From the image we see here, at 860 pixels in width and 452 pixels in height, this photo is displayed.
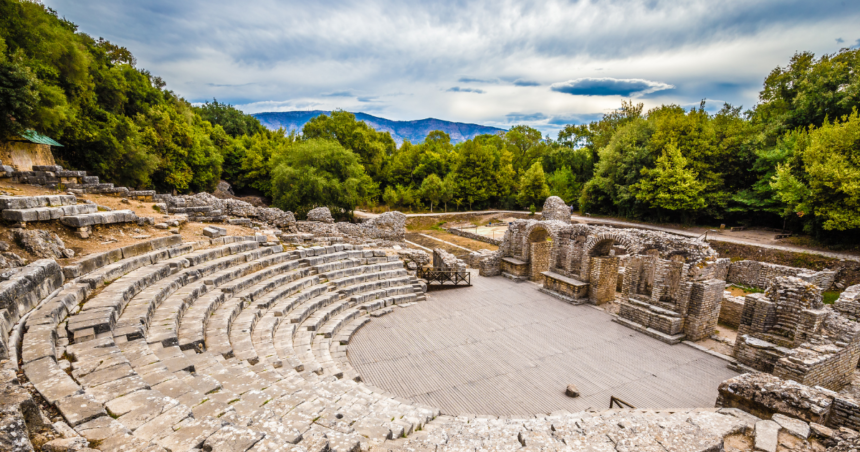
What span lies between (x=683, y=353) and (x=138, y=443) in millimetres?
11788

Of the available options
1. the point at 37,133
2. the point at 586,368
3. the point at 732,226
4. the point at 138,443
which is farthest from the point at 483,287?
the point at 732,226

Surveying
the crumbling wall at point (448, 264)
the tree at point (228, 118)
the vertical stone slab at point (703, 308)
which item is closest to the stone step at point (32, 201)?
the crumbling wall at point (448, 264)

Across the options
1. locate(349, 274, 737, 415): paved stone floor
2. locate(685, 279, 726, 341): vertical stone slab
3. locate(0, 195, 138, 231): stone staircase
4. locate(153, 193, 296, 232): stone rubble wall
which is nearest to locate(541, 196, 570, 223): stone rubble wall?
locate(349, 274, 737, 415): paved stone floor

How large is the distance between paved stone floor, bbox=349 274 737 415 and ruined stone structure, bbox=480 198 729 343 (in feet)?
2.80

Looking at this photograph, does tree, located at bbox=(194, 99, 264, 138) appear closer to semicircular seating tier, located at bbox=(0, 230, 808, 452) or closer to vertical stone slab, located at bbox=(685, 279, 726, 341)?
semicircular seating tier, located at bbox=(0, 230, 808, 452)

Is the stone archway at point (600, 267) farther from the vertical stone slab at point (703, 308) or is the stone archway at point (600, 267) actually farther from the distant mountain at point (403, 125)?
the distant mountain at point (403, 125)

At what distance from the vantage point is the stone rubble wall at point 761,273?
1452 centimetres

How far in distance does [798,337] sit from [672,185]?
731 inches

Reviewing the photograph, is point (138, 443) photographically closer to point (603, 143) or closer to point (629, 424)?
point (629, 424)

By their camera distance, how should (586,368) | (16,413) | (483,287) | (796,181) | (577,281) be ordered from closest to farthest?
(16,413) < (586,368) < (577,281) < (483,287) < (796,181)

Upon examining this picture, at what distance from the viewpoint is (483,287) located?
1473 cm

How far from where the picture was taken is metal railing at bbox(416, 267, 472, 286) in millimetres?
14375

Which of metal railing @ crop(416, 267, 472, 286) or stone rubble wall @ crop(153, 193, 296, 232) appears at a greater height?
stone rubble wall @ crop(153, 193, 296, 232)

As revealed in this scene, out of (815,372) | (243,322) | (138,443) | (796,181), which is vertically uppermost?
(796,181)
